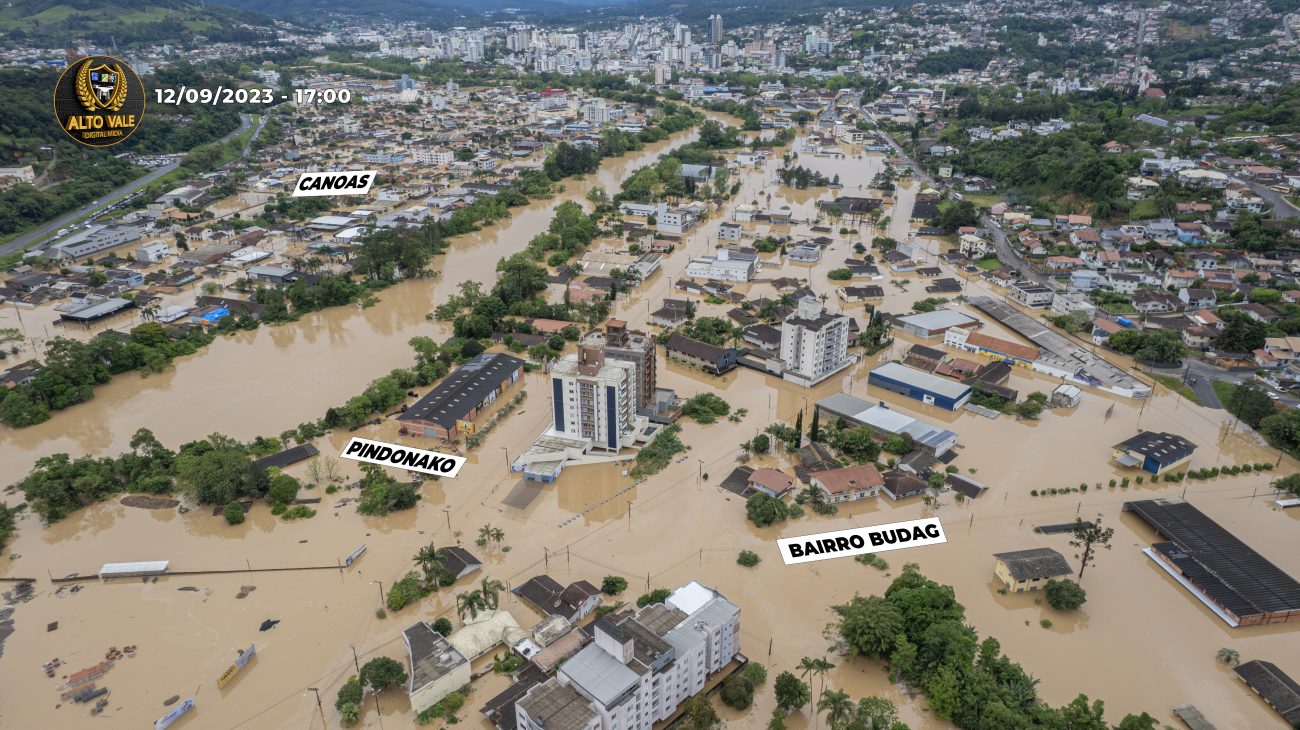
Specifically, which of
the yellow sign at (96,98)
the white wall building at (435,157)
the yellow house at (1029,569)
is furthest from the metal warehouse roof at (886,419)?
the white wall building at (435,157)

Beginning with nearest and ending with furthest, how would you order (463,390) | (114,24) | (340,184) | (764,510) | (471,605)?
(471,605) < (764,510) < (463,390) < (340,184) < (114,24)

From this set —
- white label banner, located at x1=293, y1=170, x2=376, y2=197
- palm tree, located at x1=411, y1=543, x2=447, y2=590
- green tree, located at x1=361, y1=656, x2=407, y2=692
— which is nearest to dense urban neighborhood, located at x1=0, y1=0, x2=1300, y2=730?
green tree, located at x1=361, y1=656, x2=407, y2=692

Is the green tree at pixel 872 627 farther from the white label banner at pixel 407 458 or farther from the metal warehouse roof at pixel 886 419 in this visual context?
the white label banner at pixel 407 458

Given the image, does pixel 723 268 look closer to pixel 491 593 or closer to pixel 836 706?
pixel 491 593

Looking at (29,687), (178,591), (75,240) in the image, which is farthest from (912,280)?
(75,240)

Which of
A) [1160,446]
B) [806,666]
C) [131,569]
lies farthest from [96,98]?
[1160,446]
